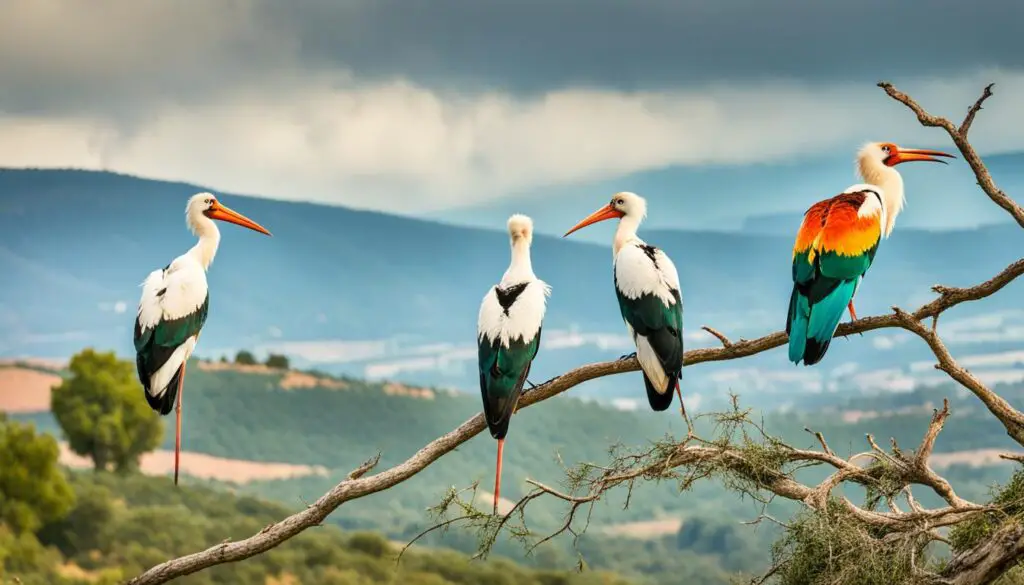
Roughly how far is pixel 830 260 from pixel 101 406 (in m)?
36.6

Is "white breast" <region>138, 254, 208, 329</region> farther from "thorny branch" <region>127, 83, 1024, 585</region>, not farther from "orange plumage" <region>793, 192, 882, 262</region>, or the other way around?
"orange plumage" <region>793, 192, 882, 262</region>

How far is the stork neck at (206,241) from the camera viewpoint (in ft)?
35.6

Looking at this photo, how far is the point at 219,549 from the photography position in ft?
31.5

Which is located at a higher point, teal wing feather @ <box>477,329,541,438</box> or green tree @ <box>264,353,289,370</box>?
green tree @ <box>264,353,289,370</box>

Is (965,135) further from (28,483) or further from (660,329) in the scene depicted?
(28,483)

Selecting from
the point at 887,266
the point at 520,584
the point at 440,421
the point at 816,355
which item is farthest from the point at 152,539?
the point at 887,266

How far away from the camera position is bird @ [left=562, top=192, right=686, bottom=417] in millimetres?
8672

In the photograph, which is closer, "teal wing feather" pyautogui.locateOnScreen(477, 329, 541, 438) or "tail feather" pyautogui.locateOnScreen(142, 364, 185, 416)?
"teal wing feather" pyautogui.locateOnScreen(477, 329, 541, 438)

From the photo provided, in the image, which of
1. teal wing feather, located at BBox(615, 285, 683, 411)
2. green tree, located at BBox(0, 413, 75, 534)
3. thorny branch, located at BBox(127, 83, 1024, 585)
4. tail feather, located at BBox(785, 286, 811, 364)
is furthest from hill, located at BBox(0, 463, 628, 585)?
tail feather, located at BBox(785, 286, 811, 364)

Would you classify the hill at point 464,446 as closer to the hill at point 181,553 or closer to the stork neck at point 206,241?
the hill at point 181,553

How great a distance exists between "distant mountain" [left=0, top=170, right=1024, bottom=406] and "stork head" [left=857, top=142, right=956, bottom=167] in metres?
91.3

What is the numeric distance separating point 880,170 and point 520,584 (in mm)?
36916

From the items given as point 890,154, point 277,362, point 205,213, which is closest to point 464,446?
point 277,362

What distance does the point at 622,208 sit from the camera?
992 cm
